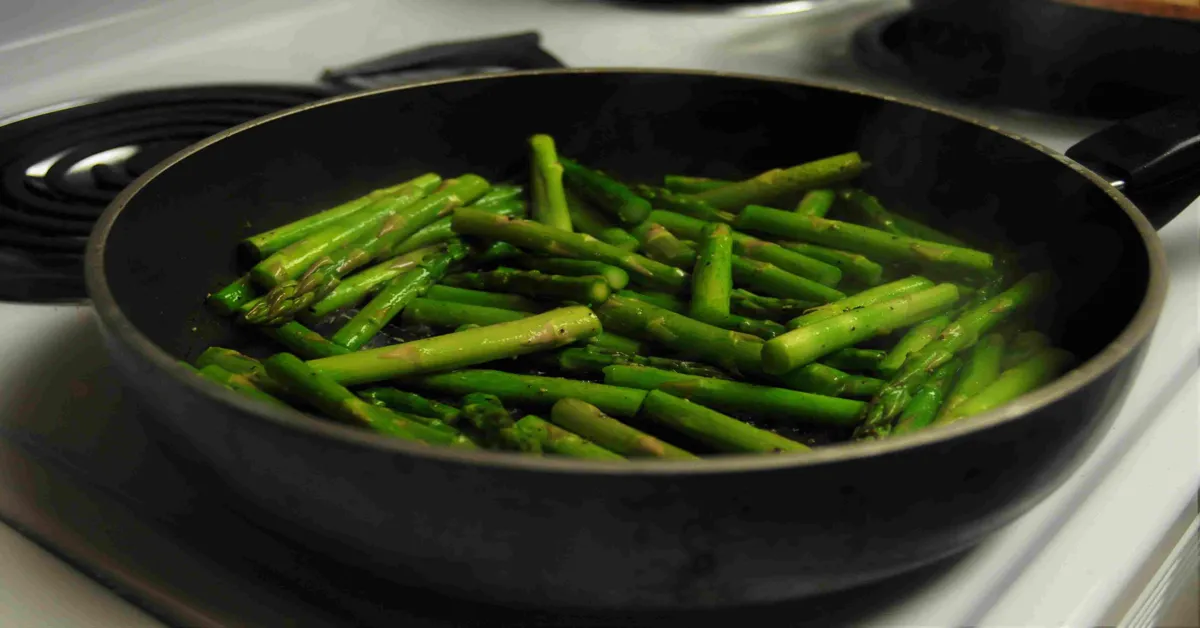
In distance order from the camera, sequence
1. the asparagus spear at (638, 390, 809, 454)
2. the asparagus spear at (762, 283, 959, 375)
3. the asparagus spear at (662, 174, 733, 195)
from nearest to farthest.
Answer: the asparagus spear at (638, 390, 809, 454)
the asparagus spear at (762, 283, 959, 375)
the asparagus spear at (662, 174, 733, 195)

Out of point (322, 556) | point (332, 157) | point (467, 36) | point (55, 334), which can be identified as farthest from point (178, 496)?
point (467, 36)

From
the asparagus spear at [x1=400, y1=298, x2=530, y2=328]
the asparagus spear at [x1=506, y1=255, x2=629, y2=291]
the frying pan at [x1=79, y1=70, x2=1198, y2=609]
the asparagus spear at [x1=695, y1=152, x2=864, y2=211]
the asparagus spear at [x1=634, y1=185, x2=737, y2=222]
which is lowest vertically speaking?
the frying pan at [x1=79, y1=70, x2=1198, y2=609]

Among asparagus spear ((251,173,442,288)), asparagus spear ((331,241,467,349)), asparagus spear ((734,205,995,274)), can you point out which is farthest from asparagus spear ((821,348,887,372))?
asparagus spear ((251,173,442,288))

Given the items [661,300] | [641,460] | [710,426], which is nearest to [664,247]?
[661,300]

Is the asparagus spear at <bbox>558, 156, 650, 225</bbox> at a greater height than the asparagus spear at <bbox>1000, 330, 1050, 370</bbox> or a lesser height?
greater

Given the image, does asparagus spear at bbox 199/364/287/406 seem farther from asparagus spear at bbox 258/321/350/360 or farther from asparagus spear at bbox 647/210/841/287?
asparagus spear at bbox 647/210/841/287

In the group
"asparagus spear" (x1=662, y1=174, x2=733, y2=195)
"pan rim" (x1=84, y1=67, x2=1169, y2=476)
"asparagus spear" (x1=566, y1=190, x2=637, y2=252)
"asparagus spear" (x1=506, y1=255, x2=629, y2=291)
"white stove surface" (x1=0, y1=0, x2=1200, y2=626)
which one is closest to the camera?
"pan rim" (x1=84, y1=67, x2=1169, y2=476)

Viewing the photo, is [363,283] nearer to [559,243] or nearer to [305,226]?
[305,226]
